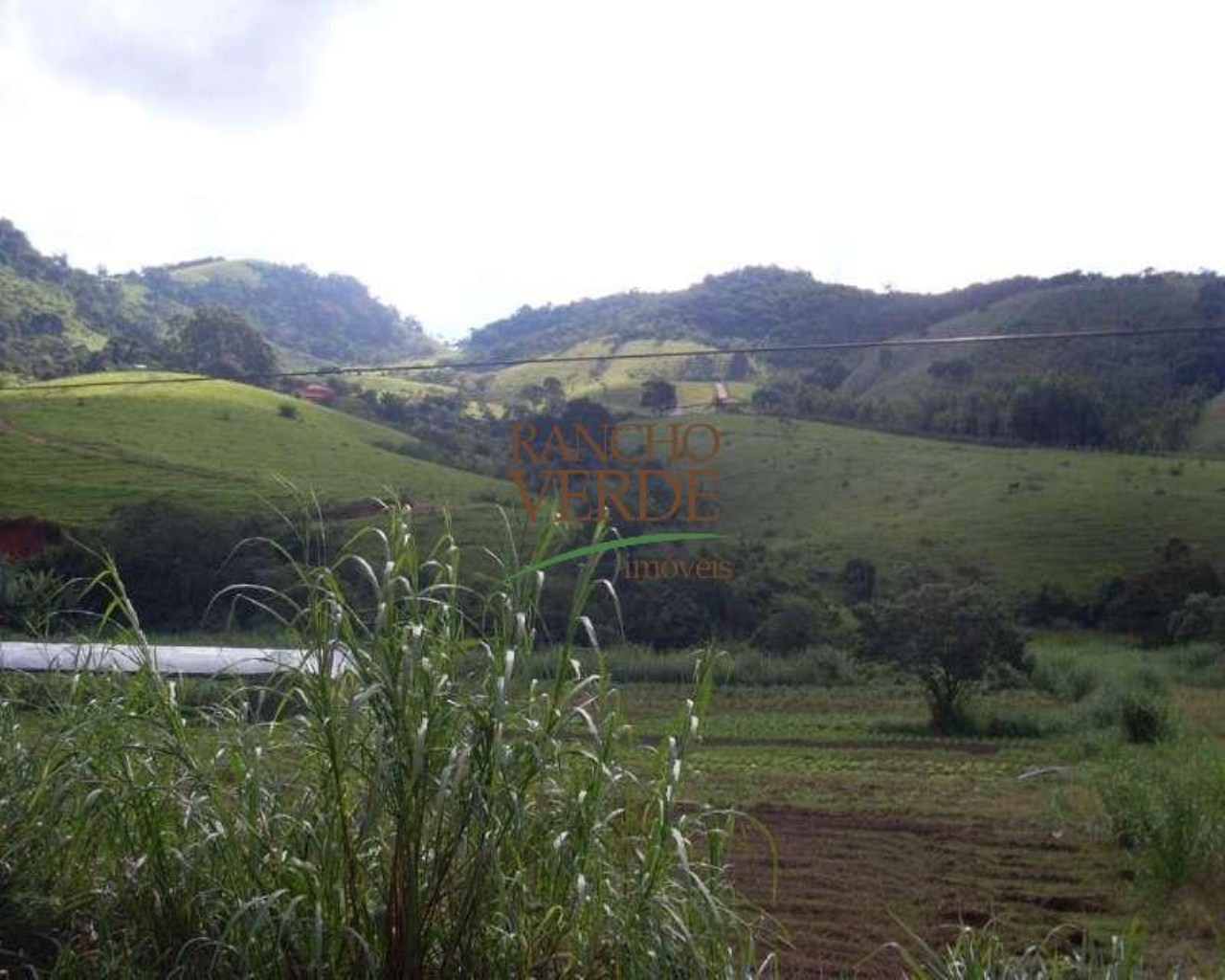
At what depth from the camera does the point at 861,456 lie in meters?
20.6

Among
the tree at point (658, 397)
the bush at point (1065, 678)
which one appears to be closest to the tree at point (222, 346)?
the tree at point (658, 397)

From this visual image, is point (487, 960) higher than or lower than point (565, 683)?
lower

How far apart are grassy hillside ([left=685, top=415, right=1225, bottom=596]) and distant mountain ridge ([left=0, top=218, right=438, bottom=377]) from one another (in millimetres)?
12230

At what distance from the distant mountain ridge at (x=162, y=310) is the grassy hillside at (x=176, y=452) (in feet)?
9.83

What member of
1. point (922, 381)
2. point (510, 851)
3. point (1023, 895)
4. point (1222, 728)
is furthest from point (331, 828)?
point (922, 381)

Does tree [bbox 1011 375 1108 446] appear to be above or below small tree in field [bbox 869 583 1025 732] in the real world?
above

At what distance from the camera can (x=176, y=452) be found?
18.7 meters

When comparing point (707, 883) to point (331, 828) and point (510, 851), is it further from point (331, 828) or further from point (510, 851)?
point (331, 828)

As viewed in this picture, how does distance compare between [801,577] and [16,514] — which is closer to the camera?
[16,514]

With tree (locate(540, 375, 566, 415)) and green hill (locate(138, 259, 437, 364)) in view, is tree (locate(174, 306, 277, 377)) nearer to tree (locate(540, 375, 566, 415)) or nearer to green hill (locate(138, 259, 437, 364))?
tree (locate(540, 375, 566, 415))

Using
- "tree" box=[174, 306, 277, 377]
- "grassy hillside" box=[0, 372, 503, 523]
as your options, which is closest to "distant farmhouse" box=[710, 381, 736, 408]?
"grassy hillside" box=[0, 372, 503, 523]

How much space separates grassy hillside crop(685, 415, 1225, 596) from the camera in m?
18.7

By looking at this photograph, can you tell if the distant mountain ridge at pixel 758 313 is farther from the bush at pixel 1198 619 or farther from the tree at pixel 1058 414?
the bush at pixel 1198 619

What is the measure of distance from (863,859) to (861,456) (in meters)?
14.4
